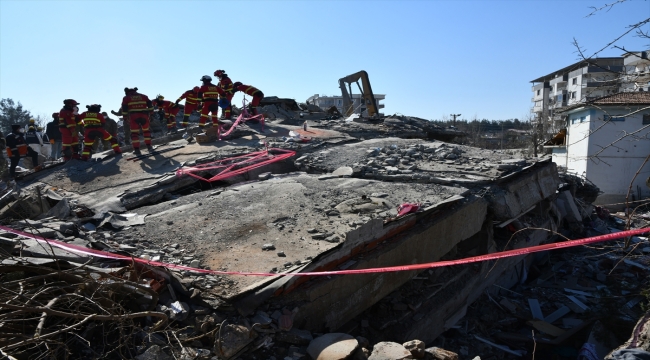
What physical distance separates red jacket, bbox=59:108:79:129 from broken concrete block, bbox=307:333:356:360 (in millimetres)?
8100

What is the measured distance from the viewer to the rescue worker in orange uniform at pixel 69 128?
29.1 ft

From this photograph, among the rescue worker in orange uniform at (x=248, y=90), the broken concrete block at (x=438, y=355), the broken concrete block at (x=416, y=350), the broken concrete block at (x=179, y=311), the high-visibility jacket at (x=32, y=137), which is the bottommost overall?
the broken concrete block at (x=438, y=355)

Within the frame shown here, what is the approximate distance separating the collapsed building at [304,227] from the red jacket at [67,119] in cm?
83

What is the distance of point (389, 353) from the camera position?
300 centimetres

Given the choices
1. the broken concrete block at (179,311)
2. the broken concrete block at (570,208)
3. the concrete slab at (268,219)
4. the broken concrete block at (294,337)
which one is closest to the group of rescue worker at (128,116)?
the concrete slab at (268,219)

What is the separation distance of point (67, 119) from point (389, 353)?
8622 millimetres

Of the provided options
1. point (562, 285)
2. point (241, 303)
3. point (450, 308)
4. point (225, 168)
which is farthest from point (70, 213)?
point (562, 285)

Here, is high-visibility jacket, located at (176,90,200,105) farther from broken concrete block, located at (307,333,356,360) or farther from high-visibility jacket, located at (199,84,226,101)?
broken concrete block, located at (307,333,356,360)

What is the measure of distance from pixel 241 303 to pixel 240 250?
37.2 inches

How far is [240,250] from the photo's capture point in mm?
4082

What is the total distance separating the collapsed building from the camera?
3.36m

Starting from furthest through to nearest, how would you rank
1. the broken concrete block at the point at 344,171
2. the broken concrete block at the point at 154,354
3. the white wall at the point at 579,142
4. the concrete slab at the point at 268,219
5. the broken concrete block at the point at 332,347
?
the white wall at the point at 579,142 < the broken concrete block at the point at 344,171 < the concrete slab at the point at 268,219 < the broken concrete block at the point at 332,347 < the broken concrete block at the point at 154,354

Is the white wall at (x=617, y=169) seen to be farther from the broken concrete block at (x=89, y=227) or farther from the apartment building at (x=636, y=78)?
the broken concrete block at (x=89, y=227)

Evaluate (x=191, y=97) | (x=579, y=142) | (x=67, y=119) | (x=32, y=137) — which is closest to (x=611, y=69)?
(x=191, y=97)
